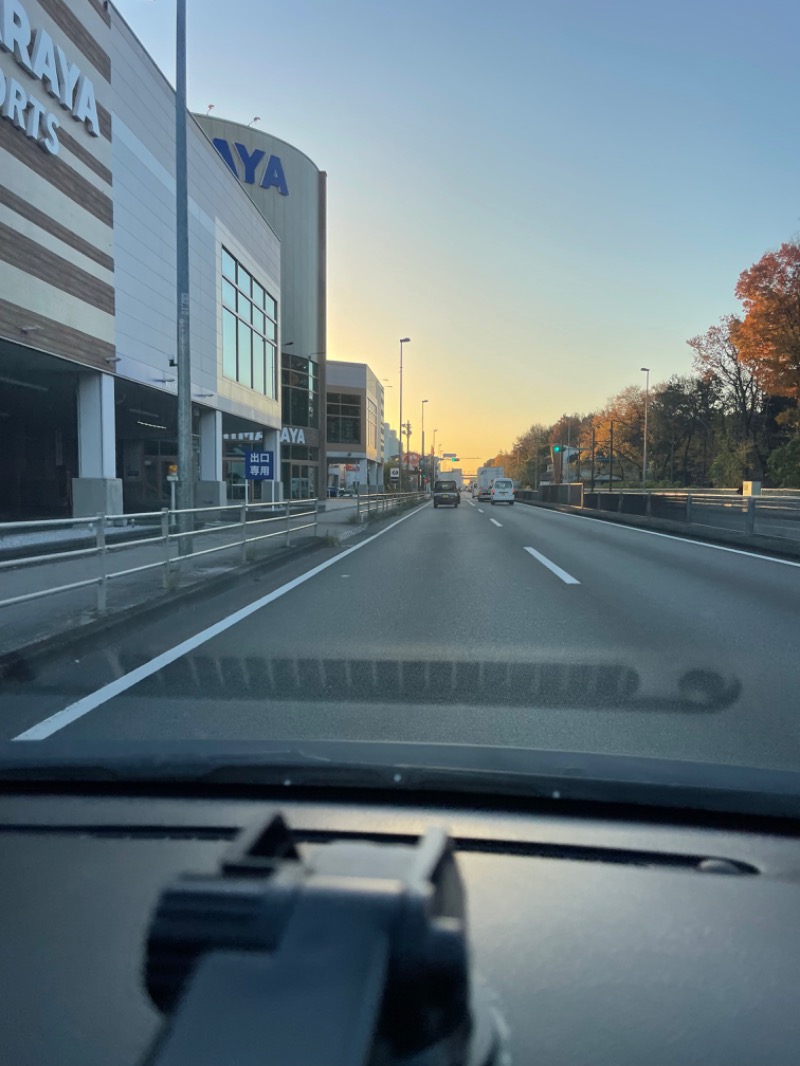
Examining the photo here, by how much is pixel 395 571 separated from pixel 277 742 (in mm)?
10561

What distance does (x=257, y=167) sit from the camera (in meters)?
52.2

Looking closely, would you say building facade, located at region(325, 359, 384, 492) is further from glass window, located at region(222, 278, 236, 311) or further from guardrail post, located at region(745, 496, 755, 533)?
guardrail post, located at region(745, 496, 755, 533)

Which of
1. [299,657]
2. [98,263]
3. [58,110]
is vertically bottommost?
[299,657]

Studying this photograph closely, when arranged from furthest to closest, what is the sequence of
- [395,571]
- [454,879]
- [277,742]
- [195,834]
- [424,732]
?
[395,571], [424,732], [277,742], [195,834], [454,879]

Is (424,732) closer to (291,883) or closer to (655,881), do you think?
(655,881)

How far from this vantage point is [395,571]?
1409 centimetres

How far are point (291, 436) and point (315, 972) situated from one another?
5822 centimetres

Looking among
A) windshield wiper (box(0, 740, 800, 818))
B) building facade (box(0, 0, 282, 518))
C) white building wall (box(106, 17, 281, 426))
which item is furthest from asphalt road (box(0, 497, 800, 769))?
white building wall (box(106, 17, 281, 426))

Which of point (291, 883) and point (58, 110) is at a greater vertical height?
point (58, 110)

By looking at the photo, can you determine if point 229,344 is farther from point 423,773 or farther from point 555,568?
point 423,773

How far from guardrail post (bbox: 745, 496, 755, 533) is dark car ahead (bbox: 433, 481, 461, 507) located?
3331 cm

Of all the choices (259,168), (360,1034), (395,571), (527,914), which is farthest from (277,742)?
(259,168)

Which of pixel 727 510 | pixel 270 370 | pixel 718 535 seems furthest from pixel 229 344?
pixel 718 535

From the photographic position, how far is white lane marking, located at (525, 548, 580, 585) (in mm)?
12695
